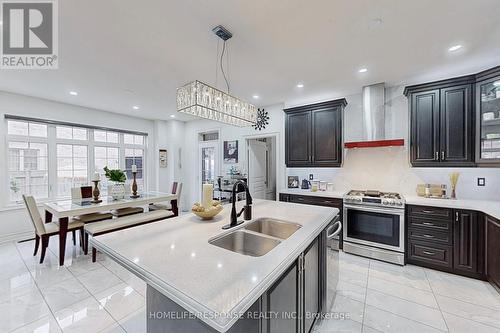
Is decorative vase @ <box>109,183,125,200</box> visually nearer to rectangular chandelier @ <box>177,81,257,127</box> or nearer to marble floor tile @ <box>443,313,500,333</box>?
rectangular chandelier @ <box>177,81,257,127</box>

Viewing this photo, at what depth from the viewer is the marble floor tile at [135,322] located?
73.6 inches

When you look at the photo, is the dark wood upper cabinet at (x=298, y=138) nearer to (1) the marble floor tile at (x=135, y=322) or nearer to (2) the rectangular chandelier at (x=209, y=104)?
(2) the rectangular chandelier at (x=209, y=104)

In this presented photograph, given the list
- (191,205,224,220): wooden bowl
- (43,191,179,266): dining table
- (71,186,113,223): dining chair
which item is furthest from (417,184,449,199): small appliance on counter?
(71,186,113,223): dining chair

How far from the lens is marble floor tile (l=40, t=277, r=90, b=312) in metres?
2.19

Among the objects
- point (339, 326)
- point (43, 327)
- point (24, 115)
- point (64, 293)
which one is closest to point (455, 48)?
point (339, 326)

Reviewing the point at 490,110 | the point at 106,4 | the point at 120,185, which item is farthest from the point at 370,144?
the point at 120,185

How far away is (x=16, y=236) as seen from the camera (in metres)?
4.06

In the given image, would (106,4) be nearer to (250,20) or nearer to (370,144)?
(250,20)

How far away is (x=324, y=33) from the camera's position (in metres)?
2.17

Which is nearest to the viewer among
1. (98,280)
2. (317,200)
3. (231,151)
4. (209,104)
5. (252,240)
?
(252,240)

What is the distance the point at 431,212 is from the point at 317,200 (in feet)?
4.94

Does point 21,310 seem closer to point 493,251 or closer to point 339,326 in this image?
point 339,326

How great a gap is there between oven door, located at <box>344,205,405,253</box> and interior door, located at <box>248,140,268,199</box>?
8.63ft

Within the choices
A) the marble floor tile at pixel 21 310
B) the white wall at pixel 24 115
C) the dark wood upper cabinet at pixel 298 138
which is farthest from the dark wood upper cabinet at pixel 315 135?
the white wall at pixel 24 115
